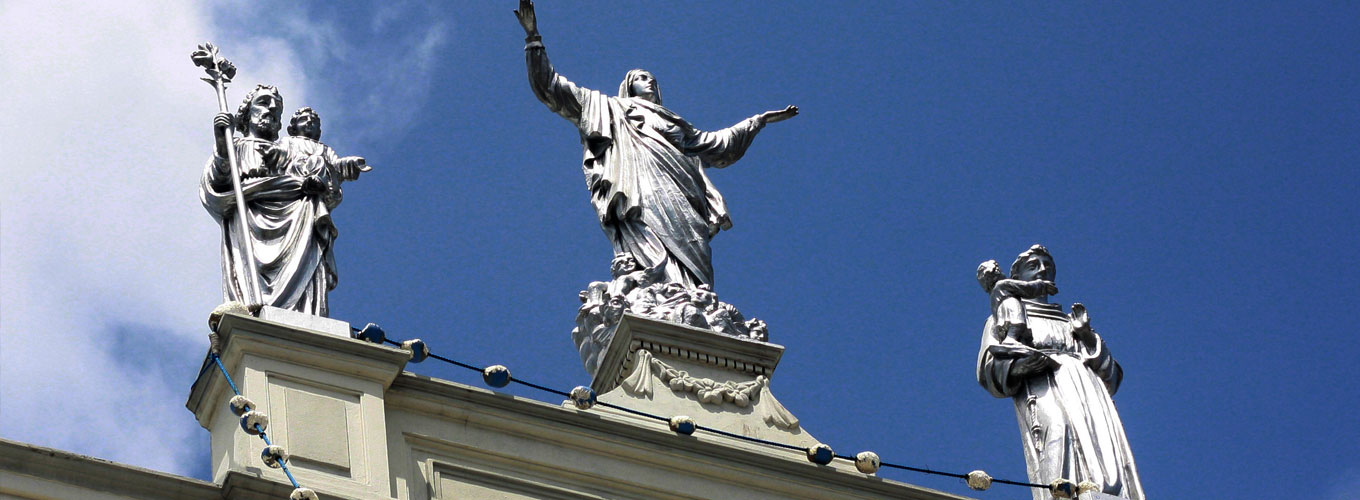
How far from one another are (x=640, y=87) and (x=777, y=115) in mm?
1095

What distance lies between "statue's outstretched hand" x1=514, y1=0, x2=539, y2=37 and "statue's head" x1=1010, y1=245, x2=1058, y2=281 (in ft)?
12.6

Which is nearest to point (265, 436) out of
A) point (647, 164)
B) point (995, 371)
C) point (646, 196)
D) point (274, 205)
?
point (274, 205)

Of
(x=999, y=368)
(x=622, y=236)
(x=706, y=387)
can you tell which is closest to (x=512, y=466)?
(x=706, y=387)

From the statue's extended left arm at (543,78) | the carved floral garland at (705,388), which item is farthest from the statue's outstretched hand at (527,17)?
the carved floral garland at (705,388)

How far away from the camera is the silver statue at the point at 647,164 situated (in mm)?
18656

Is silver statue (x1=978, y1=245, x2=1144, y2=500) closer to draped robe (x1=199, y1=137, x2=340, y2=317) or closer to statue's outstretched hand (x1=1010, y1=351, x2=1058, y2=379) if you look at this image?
statue's outstretched hand (x1=1010, y1=351, x2=1058, y2=379)

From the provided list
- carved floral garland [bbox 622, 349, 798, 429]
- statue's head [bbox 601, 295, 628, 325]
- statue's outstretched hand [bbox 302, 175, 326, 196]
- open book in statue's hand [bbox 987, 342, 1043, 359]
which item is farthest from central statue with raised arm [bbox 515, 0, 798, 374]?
statue's outstretched hand [bbox 302, 175, 326, 196]

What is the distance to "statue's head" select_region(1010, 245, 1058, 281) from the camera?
64.3 ft

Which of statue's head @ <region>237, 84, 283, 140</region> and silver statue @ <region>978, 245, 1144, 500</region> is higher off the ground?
statue's head @ <region>237, 84, 283, 140</region>

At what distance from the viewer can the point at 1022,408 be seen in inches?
739

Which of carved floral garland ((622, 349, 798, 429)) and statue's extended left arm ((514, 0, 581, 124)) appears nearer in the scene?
carved floral garland ((622, 349, 798, 429))

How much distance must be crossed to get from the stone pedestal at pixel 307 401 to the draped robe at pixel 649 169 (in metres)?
3.24

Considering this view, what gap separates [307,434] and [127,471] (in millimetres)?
1265

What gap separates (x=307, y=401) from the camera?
50.5ft
